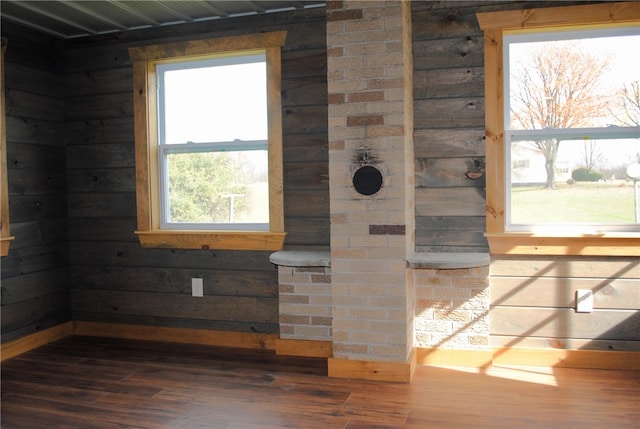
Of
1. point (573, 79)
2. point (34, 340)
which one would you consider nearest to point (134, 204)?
point (34, 340)

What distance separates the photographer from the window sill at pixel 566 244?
10.6 ft

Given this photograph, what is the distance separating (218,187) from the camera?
157 inches

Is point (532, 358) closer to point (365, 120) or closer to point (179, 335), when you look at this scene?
point (365, 120)

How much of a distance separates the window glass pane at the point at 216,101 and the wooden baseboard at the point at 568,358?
210cm

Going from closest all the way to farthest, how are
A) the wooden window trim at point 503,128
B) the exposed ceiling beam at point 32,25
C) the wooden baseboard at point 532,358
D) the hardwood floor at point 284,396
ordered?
the hardwood floor at point 284,396 → the wooden window trim at point 503,128 → the wooden baseboard at point 532,358 → the exposed ceiling beam at point 32,25

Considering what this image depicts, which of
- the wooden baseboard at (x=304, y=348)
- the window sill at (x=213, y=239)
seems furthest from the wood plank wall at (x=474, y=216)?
the window sill at (x=213, y=239)

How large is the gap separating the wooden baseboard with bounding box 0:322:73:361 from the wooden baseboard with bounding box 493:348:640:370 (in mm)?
3098

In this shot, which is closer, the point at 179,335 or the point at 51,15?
the point at 51,15

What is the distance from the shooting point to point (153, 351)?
3.88m

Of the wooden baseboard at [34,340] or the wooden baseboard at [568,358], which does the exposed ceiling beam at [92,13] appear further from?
the wooden baseboard at [568,358]

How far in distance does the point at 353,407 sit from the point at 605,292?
1648 mm

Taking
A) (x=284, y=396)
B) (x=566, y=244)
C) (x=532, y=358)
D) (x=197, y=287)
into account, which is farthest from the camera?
(x=197, y=287)

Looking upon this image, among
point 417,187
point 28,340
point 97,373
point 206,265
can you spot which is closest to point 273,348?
point 206,265

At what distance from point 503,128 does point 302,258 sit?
143 centimetres
